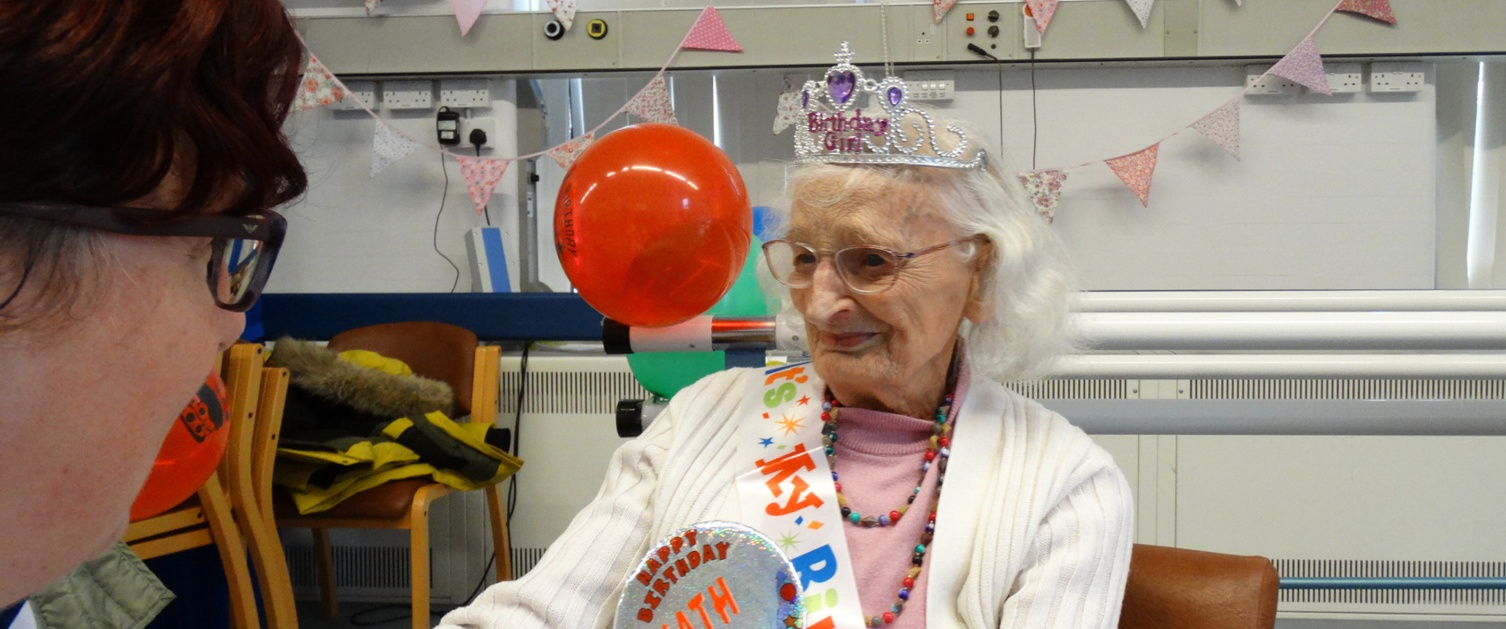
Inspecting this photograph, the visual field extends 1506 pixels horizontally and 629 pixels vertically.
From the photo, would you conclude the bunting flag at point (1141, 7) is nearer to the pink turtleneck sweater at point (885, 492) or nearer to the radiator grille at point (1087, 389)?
the radiator grille at point (1087, 389)

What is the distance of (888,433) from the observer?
151 centimetres

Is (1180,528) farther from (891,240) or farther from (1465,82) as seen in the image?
(891,240)

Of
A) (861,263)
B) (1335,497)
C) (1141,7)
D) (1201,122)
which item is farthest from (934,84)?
(861,263)

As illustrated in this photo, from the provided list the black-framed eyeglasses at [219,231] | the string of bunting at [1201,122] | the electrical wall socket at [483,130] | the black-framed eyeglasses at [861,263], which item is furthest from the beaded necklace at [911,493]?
the electrical wall socket at [483,130]

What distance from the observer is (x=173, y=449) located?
173 centimetres

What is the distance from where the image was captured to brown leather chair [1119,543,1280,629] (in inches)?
50.9

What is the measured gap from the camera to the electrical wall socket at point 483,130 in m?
3.89

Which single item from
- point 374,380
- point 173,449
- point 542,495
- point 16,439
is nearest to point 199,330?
point 16,439

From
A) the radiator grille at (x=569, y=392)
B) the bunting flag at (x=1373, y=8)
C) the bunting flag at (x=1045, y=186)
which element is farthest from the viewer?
the bunting flag at (x=1045, y=186)

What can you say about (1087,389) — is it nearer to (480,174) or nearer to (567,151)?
(567,151)

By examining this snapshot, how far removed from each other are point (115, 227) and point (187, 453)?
138 centimetres

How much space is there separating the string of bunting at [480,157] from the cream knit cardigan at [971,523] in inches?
91.9

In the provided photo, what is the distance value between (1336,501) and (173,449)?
2.92 m

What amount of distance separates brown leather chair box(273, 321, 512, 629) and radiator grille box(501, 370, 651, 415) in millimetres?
59
